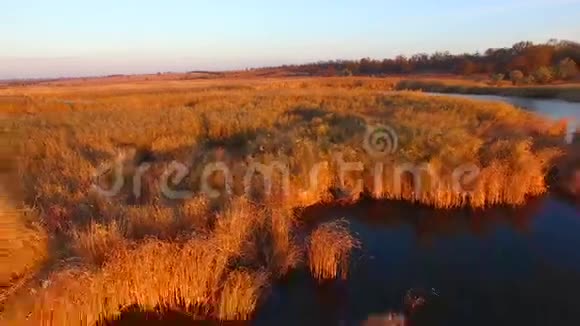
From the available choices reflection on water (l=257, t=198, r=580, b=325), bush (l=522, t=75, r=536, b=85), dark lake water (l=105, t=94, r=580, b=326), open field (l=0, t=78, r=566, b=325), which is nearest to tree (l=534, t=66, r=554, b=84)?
bush (l=522, t=75, r=536, b=85)

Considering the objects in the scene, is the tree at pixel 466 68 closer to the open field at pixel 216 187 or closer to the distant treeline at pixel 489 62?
the distant treeline at pixel 489 62

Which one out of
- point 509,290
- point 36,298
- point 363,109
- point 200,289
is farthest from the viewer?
point 363,109

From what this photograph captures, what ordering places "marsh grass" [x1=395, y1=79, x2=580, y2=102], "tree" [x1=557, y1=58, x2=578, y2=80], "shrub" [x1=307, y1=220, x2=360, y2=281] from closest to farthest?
"shrub" [x1=307, y1=220, x2=360, y2=281]
"marsh grass" [x1=395, y1=79, x2=580, y2=102]
"tree" [x1=557, y1=58, x2=578, y2=80]

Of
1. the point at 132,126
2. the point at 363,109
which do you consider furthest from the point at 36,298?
the point at 363,109

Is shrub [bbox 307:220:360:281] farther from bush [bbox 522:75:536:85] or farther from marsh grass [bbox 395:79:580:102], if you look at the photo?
bush [bbox 522:75:536:85]

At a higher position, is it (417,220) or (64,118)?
(64,118)

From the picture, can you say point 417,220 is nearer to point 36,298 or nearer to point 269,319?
point 269,319

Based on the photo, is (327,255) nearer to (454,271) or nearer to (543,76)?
(454,271)
